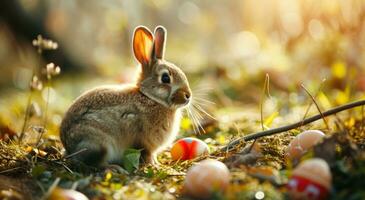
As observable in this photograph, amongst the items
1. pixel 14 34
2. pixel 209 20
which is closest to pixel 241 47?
pixel 209 20

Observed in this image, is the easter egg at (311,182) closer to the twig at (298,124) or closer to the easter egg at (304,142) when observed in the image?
the easter egg at (304,142)

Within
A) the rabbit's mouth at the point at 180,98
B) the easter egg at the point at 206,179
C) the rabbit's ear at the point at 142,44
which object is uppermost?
the rabbit's ear at the point at 142,44

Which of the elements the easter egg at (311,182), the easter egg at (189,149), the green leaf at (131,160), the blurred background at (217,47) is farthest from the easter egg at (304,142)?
the blurred background at (217,47)

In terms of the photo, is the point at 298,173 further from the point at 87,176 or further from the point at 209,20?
the point at 209,20

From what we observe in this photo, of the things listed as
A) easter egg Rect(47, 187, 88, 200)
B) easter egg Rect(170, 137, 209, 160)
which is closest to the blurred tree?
easter egg Rect(170, 137, 209, 160)

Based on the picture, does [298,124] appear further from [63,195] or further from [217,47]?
[217,47]

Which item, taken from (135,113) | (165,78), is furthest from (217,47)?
(135,113)
